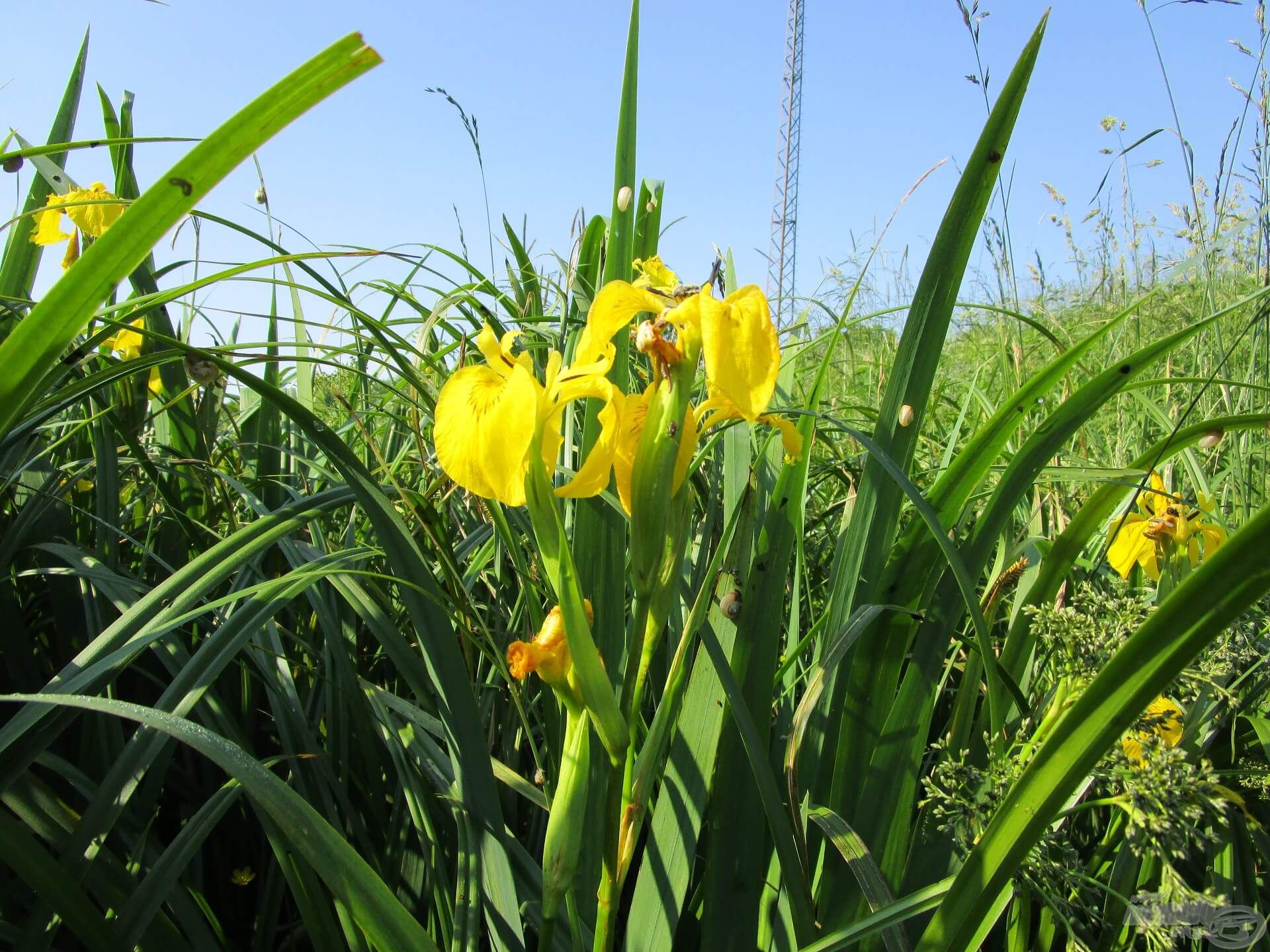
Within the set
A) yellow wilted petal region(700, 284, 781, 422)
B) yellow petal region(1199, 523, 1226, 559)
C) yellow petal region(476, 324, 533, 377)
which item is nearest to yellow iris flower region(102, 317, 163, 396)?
yellow petal region(476, 324, 533, 377)

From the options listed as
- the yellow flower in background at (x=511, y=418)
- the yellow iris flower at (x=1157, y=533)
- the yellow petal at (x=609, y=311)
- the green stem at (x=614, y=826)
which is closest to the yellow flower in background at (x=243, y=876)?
the green stem at (x=614, y=826)

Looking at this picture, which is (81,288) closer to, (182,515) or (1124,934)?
(182,515)

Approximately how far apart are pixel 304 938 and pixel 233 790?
429 mm

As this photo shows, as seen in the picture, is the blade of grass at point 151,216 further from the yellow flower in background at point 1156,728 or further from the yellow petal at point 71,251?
the yellow petal at point 71,251

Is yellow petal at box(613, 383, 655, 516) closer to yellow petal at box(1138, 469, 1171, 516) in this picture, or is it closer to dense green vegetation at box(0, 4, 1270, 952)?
dense green vegetation at box(0, 4, 1270, 952)

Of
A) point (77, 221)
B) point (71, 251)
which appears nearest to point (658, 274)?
point (77, 221)

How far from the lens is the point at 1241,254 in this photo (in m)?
3.06

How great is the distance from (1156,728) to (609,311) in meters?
0.76

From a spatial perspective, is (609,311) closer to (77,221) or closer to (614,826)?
(614,826)

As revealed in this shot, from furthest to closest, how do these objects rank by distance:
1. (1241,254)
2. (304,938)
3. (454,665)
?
(1241,254), (304,938), (454,665)

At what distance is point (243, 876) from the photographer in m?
1.16

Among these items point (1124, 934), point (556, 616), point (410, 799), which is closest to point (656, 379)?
point (556, 616)

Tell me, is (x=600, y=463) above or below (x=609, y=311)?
below

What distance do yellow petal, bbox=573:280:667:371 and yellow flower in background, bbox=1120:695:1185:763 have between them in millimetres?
581
